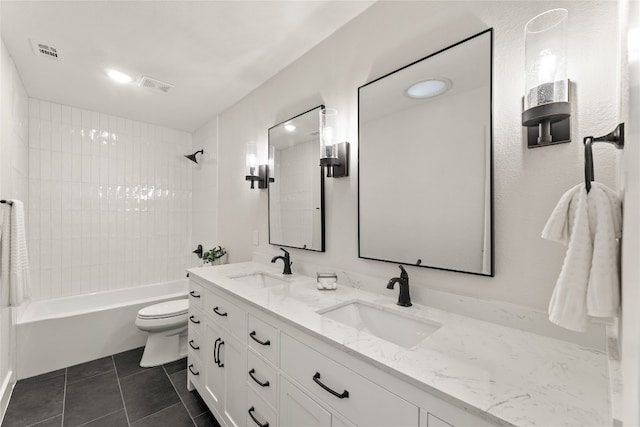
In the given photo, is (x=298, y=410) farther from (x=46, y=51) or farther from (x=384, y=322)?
(x=46, y=51)

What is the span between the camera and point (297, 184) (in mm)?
2016

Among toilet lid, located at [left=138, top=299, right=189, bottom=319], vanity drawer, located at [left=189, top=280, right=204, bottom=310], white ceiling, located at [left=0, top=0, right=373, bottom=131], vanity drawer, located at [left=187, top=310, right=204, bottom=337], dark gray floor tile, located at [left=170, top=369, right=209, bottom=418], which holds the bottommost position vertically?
dark gray floor tile, located at [left=170, top=369, right=209, bottom=418]

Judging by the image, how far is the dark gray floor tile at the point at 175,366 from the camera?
2.37 metres

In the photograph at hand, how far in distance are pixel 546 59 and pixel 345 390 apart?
123 centimetres

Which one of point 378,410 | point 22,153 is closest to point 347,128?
point 378,410

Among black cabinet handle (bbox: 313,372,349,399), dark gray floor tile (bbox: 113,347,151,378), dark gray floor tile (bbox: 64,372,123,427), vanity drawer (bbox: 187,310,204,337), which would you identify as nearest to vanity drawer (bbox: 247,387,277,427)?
black cabinet handle (bbox: 313,372,349,399)

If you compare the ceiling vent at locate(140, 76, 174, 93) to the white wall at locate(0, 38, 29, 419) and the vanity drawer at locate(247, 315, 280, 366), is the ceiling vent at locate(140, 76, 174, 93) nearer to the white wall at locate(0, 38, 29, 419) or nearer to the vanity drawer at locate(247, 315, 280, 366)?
the white wall at locate(0, 38, 29, 419)

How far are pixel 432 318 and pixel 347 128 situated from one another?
1.11 meters

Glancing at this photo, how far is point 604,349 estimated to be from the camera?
0.84m

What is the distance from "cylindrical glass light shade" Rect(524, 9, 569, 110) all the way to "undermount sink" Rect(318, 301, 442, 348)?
856mm

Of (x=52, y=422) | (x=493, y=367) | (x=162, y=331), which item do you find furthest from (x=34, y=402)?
(x=493, y=367)

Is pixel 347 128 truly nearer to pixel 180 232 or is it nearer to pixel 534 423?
pixel 534 423

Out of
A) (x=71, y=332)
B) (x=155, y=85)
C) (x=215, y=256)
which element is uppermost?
(x=155, y=85)

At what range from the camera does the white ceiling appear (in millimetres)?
1546
